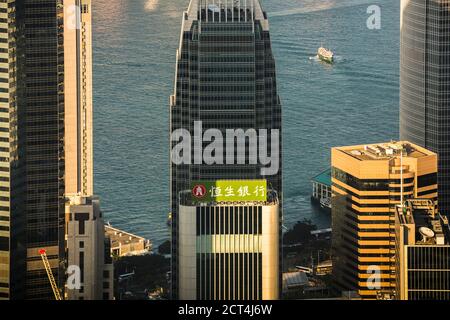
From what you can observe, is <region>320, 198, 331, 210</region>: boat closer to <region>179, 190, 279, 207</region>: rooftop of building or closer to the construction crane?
the construction crane

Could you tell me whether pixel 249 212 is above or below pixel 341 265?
above

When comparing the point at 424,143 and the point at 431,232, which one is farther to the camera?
the point at 424,143

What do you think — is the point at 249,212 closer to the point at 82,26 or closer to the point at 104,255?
the point at 104,255

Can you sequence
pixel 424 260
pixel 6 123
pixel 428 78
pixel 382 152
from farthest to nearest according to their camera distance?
pixel 428 78, pixel 382 152, pixel 6 123, pixel 424 260

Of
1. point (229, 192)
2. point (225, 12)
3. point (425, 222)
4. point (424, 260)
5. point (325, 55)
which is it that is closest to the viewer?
point (229, 192)

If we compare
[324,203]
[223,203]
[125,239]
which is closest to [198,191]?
[223,203]

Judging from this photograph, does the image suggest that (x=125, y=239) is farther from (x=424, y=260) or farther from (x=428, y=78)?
(x=424, y=260)

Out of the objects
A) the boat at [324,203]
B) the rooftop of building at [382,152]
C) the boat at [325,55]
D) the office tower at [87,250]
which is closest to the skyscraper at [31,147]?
the office tower at [87,250]

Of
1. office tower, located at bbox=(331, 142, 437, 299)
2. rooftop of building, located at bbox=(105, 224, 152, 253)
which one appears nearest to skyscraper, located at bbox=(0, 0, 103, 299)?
rooftop of building, located at bbox=(105, 224, 152, 253)

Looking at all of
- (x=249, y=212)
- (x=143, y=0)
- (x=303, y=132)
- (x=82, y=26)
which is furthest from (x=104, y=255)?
(x=143, y=0)
